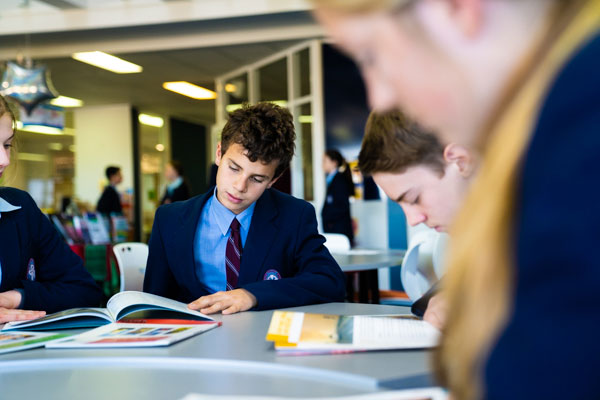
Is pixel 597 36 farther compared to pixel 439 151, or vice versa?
pixel 439 151

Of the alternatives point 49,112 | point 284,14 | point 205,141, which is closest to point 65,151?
point 205,141

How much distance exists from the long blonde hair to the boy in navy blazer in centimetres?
134

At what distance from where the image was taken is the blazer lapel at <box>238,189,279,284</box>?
1851mm

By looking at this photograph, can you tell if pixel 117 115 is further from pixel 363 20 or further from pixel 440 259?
pixel 363 20

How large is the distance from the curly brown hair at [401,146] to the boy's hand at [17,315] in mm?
923

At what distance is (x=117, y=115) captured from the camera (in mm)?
12398

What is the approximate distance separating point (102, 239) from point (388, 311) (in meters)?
4.07

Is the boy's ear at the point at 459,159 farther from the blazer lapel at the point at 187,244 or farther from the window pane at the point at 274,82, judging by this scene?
the window pane at the point at 274,82

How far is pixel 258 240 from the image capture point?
1884 millimetres

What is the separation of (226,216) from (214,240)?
89 mm

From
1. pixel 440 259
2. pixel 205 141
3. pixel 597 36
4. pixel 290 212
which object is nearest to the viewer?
pixel 597 36

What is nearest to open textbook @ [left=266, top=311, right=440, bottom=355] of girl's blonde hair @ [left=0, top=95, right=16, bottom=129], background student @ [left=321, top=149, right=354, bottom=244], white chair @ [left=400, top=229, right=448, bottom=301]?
girl's blonde hair @ [left=0, top=95, right=16, bottom=129]

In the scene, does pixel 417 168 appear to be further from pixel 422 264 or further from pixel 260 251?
pixel 422 264

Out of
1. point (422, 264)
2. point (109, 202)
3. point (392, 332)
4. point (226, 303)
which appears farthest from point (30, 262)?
point (109, 202)
